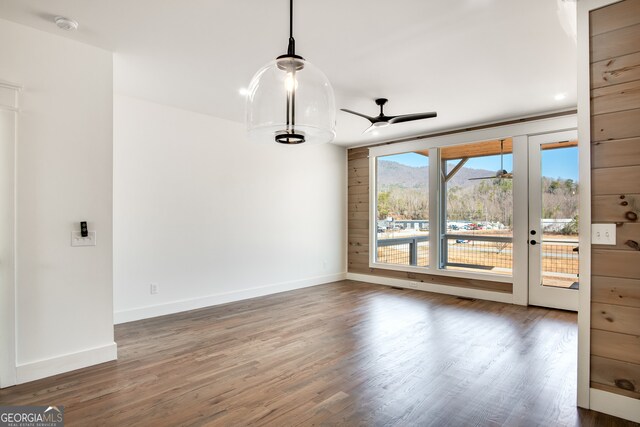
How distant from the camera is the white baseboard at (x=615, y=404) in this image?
2.12 meters

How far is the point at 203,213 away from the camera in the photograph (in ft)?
16.1

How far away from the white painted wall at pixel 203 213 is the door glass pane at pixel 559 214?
12.1 ft

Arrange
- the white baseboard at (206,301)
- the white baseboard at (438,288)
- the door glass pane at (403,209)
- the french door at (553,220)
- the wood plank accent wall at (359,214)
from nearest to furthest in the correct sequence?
the white baseboard at (206,301) < the french door at (553,220) < the white baseboard at (438,288) < the door glass pane at (403,209) < the wood plank accent wall at (359,214)

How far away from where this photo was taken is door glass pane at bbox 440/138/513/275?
527 cm

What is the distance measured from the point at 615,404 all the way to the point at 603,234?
108 cm

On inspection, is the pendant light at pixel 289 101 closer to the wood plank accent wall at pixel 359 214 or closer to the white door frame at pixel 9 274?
the white door frame at pixel 9 274

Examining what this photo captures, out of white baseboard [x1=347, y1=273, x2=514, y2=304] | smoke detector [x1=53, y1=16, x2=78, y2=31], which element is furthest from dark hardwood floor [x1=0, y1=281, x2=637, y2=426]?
smoke detector [x1=53, y1=16, x2=78, y2=31]

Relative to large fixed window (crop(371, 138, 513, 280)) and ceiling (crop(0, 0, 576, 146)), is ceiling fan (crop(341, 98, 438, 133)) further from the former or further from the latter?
large fixed window (crop(371, 138, 513, 280))

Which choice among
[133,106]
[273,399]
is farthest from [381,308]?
[133,106]

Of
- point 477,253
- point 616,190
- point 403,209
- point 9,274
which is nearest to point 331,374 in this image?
point 616,190

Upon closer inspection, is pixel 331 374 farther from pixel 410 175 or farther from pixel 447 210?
pixel 410 175

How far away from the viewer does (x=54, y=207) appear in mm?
2822

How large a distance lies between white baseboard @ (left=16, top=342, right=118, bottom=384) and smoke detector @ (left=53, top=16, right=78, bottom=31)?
8.64 ft

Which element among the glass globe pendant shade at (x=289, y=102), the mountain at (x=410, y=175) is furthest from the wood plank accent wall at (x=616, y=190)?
the mountain at (x=410, y=175)
